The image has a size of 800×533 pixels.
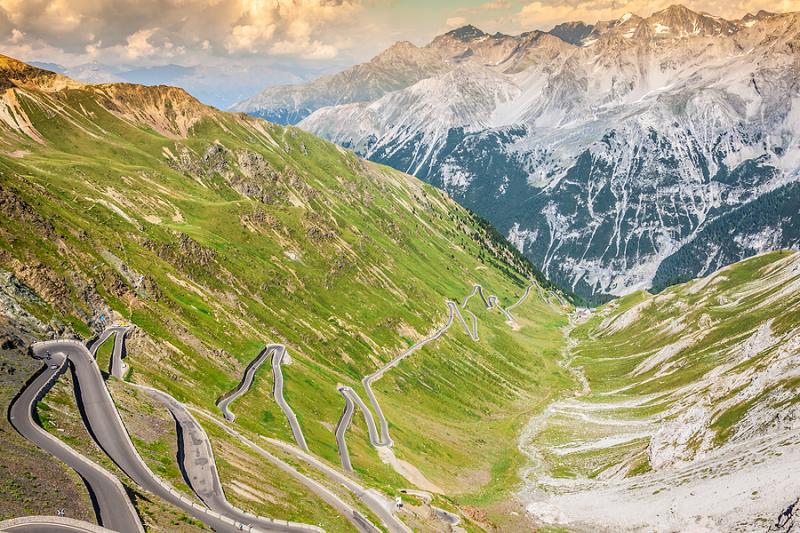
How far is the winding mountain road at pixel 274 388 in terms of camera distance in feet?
352

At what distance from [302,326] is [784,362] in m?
128

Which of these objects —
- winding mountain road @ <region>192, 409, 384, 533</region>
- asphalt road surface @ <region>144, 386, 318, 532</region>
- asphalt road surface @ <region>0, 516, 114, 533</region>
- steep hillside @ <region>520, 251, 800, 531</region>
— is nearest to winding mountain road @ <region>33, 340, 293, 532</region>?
asphalt road surface @ <region>144, 386, 318, 532</region>

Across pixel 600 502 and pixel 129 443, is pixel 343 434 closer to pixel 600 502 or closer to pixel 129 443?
pixel 600 502

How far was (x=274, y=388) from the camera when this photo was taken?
127938 millimetres

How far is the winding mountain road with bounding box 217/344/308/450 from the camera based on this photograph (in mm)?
107188

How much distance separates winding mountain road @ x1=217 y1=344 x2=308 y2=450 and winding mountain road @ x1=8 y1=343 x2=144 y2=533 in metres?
35.6

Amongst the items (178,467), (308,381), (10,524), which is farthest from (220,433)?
(308,381)

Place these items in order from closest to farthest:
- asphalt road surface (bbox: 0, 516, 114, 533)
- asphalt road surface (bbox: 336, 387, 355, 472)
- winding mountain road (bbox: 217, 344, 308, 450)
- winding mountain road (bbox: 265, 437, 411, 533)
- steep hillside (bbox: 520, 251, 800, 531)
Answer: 1. asphalt road surface (bbox: 0, 516, 114, 533)
2. steep hillside (bbox: 520, 251, 800, 531)
3. winding mountain road (bbox: 265, 437, 411, 533)
4. winding mountain road (bbox: 217, 344, 308, 450)
5. asphalt road surface (bbox: 336, 387, 355, 472)

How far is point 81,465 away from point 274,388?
2874 inches

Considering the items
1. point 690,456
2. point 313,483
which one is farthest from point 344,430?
point 690,456

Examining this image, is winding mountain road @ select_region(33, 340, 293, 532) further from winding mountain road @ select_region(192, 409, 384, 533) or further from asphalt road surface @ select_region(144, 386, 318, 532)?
winding mountain road @ select_region(192, 409, 384, 533)

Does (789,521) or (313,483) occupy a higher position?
(313,483)

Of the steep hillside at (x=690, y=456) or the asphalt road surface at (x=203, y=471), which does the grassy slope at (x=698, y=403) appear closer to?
the steep hillside at (x=690, y=456)

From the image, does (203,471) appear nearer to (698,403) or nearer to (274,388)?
(274,388)
